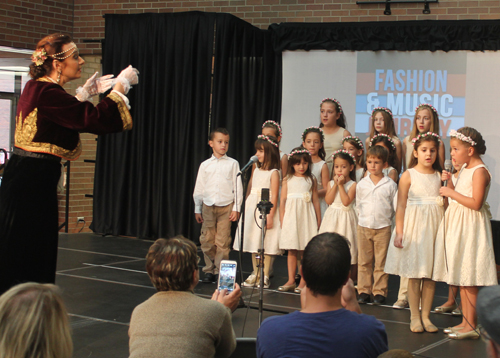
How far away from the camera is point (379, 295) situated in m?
4.55

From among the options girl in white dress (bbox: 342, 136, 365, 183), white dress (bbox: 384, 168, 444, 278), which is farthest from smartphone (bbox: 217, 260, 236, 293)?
girl in white dress (bbox: 342, 136, 365, 183)

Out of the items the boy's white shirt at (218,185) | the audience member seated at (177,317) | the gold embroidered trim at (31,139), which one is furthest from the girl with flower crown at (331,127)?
the audience member seated at (177,317)

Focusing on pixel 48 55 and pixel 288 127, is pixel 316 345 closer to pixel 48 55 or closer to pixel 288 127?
pixel 48 55

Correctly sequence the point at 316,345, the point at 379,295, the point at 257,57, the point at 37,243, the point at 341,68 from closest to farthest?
the point at 316,345, the point at 37,243, the point at 379,295, the point at 341,68, the point at 257,57

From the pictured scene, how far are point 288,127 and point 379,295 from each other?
2.95 m

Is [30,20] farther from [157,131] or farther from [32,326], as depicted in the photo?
[32,326]

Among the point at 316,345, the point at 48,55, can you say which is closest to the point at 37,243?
the point at 48,55

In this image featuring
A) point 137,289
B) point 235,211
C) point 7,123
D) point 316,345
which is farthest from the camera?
point 7,123

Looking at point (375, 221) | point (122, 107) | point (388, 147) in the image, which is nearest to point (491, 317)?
point (122, 107)

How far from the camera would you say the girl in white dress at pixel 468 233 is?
3.55 metres

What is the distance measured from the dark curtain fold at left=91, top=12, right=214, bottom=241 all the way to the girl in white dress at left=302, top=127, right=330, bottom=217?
8.10 feet

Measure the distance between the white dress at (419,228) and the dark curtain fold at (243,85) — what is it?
3.51 metres

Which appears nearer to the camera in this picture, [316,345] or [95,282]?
[316,345]

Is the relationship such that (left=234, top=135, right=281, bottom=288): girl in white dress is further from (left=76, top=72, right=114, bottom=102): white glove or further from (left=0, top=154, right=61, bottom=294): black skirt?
(left=0, top=154, right=61, bottom=294): black skirt
